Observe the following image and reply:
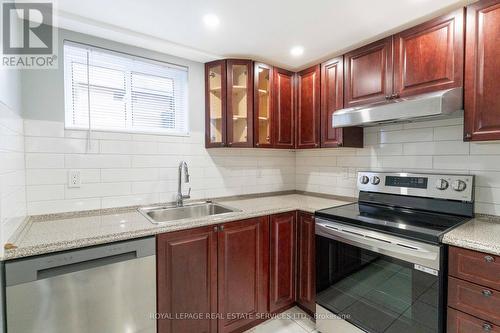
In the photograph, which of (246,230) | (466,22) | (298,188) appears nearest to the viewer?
(466,22)

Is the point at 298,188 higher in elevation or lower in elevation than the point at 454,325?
higher

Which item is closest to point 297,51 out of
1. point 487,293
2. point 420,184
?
point 420,184

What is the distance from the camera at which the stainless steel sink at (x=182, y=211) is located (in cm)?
198

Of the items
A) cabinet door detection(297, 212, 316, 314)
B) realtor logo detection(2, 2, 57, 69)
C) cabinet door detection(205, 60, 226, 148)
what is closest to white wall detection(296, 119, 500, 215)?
cabinet door detection(297, 212, 316, 314)

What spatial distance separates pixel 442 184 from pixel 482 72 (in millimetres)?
735

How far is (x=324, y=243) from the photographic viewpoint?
1.83m

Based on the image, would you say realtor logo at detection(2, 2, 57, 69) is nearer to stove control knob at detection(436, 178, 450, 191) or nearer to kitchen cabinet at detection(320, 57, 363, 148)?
kitchen cabinet at detection(320, 57, 363, 148)

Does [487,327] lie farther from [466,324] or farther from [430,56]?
[430,56]

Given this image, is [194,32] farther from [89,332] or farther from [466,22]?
[89,332]

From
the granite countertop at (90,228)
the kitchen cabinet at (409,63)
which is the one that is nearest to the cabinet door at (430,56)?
the kitchen cabinet at (409,63)

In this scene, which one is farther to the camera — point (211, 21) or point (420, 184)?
point (420, 184)

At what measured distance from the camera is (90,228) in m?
1.44

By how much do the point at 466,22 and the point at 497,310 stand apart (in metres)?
1.57

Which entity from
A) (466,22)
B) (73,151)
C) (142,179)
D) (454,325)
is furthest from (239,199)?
(466,22)
